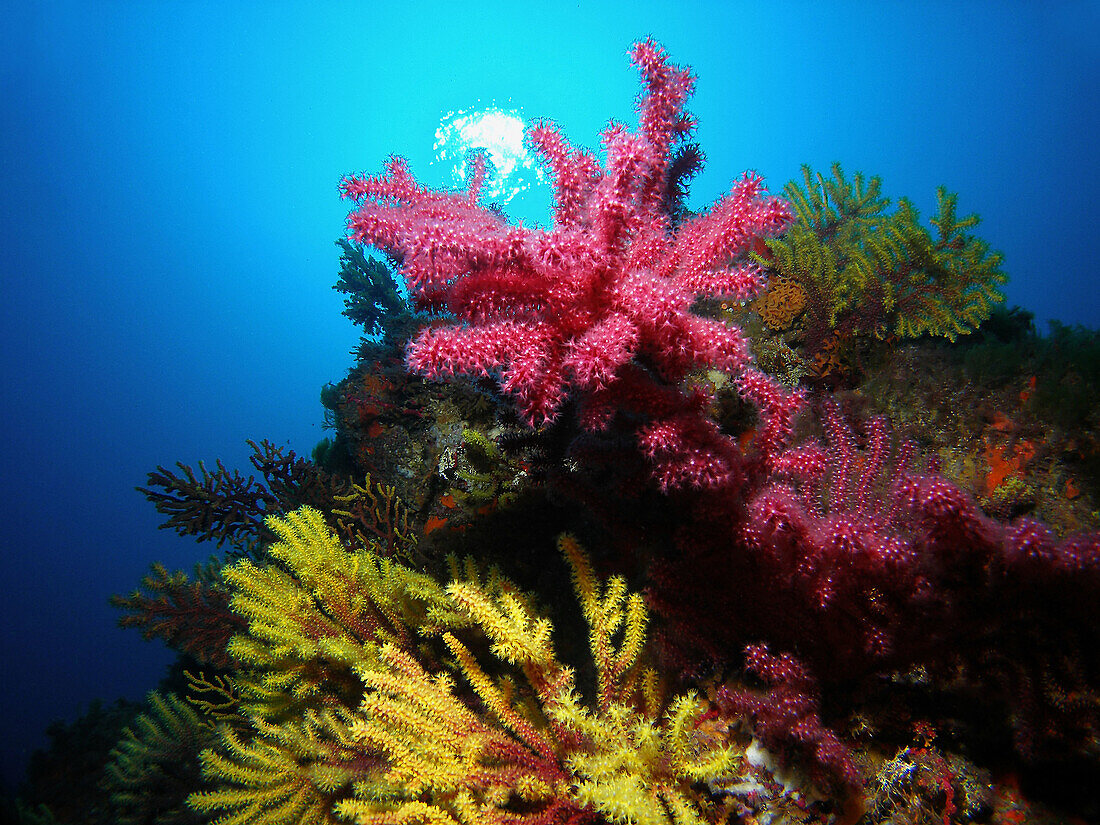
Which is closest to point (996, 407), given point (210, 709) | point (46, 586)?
point (210, 709)

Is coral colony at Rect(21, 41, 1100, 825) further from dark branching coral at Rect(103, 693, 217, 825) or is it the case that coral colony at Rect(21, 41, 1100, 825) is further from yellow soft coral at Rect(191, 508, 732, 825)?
dark branching coral at Rect(103, 693, 217, 825)

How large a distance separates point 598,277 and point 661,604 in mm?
1568

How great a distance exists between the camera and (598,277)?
205 cm

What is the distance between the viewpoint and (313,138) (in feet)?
319

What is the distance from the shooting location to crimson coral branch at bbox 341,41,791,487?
1.83m

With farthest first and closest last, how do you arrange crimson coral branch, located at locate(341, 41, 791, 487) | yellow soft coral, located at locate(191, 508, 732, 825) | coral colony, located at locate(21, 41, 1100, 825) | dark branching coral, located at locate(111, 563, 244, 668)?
dark branching coral, located at locate(111, 563, 244, 668) → yellow soft coral, located at locate(191, 508, 732, 825) → crimson coral branch, located at locate(341, 41, 791, 487) → coral colony, located at locate(21, 41, 1100, 825)

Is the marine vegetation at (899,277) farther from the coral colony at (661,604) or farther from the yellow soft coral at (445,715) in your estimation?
the yellow soft coral at (445,715)

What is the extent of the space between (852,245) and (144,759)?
8.09 meters

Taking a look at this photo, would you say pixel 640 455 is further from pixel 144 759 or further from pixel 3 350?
pixel 3 350

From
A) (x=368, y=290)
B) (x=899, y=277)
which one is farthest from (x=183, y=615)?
(x=368, y=290)

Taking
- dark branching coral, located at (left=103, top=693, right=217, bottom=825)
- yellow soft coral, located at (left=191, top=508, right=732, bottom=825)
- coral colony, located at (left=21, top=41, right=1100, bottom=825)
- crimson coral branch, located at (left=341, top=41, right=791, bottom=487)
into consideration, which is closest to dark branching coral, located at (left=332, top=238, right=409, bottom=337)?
dark branching coral, located at (left=103, top=693, right=217, bottom=825)

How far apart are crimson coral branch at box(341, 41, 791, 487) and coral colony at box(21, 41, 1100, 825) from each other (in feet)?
0.05

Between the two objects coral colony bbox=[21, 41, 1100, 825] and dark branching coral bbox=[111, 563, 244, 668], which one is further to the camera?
dark branching coral bbox=[111, 563, 244, 668]

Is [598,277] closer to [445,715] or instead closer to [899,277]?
[445,715]
